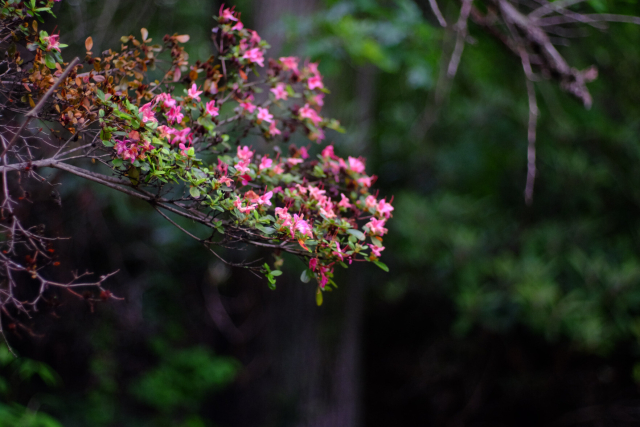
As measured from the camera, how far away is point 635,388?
3.75 meters

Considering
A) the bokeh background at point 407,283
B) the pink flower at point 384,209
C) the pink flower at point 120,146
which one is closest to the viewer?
the pink flower at point 120,146

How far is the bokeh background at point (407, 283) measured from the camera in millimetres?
3379

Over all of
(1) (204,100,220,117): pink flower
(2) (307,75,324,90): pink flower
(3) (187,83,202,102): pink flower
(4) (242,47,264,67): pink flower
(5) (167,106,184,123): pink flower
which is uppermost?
(2) (307,75,324,90): pink flower

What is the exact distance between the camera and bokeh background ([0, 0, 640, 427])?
3.38 metres

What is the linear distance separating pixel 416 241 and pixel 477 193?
1.35m

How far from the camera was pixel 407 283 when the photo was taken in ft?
14.6

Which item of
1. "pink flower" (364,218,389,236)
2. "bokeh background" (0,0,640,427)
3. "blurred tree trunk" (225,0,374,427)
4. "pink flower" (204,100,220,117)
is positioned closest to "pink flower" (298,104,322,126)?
"pink flower" (204,100,220,117)

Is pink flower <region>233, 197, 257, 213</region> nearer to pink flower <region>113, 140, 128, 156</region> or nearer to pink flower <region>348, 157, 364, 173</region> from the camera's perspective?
pink flower <region>113, 140, 128, 156</region>

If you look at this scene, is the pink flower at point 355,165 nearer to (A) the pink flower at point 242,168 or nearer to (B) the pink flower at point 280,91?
(B) the pink flower at point 280,91

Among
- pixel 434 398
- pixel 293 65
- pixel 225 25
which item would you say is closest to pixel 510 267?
pixel 434 398

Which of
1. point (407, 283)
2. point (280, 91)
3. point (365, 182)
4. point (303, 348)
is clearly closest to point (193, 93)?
point (280, 91)

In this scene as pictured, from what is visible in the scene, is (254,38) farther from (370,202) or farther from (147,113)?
(370,202)

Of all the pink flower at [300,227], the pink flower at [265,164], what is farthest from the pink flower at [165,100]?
the pink flower at [300,227]

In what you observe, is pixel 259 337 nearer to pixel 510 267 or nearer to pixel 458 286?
pixel 458 286
